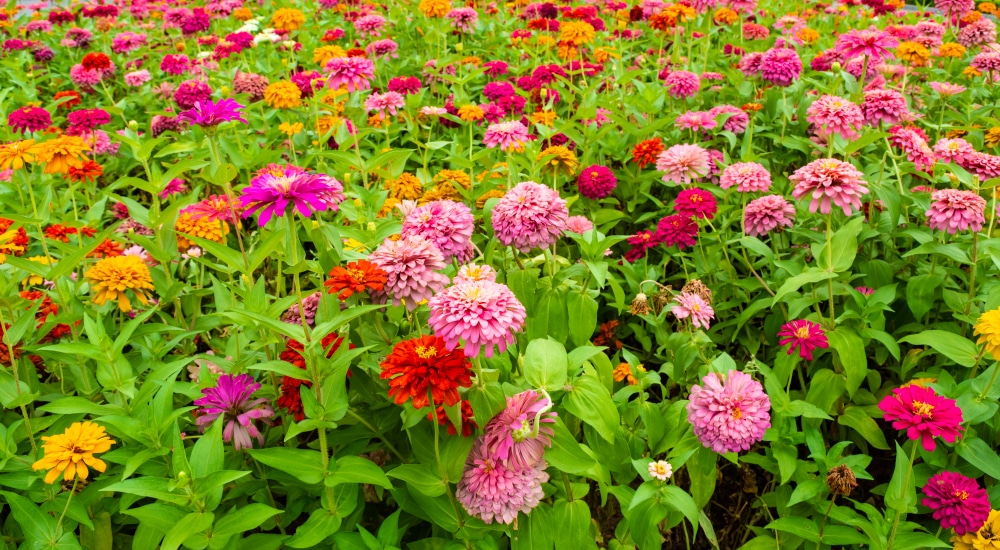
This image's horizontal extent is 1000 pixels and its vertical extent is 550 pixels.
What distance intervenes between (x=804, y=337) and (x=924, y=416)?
0.40m

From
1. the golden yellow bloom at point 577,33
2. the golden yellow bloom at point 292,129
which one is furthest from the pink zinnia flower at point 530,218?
the golden yellow bloom at point 577,33

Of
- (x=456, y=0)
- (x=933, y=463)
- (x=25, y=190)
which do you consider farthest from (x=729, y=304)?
(x=456, y=0)

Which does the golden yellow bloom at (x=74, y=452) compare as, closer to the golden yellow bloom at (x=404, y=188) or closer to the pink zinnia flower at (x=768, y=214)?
the golden yellow bloom at (x=404, y=188)

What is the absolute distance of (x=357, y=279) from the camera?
139cm

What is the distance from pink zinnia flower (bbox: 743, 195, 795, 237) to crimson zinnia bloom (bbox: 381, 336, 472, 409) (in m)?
1.39

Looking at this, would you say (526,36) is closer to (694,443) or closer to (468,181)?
(468,181)

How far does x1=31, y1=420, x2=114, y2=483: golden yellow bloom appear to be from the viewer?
1.42 metres

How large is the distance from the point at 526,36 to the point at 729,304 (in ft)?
9.04

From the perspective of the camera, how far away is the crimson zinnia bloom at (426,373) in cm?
125

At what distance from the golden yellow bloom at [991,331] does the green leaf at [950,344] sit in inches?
6.6

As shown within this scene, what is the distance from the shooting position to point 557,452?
4.73 feet

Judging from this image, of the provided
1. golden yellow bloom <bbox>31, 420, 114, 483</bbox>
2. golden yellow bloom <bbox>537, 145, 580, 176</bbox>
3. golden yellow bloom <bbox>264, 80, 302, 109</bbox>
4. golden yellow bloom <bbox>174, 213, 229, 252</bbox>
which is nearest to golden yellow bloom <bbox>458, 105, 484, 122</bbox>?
golden yellow bloom <bbox>537, 145, 580, 176</bbox>

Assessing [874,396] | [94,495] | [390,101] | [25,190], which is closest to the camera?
[94,495]

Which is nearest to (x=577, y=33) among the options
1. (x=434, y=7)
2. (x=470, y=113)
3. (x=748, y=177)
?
(x=434, y=7)
